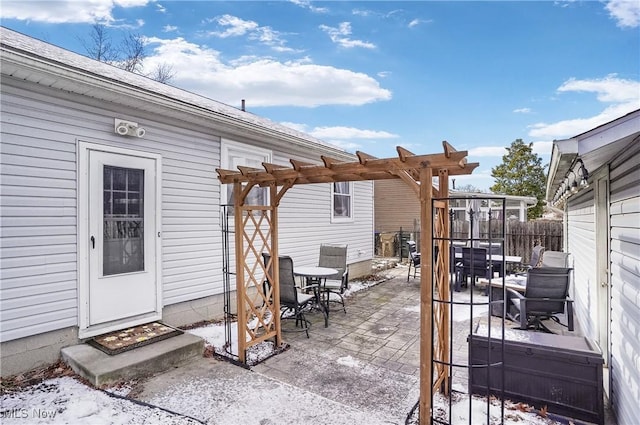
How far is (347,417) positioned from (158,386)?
1858mm

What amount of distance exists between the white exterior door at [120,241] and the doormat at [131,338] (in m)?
0.11

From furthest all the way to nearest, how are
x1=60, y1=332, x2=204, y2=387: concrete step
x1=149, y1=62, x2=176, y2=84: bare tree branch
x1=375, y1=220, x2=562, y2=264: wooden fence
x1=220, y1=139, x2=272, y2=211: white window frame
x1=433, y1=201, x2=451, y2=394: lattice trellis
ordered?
x1=149, y1=62, x2=176, y2=84: bare tree branch
x1=375, y1=220, x2=562, y2=264: wooden fence
x1=220, y1=139, x2=272, y2=211: white window frame
x1=60, y1=332, x2=204, y2=387: concrete step
x1=433, y1=201, x2=451, y2=394: lattice trellis

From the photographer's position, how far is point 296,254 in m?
7.12

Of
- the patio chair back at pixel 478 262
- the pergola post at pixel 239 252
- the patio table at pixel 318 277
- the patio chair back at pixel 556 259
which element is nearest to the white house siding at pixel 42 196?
the pergola post at pixel 239 252

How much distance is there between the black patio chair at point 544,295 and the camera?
173 inches

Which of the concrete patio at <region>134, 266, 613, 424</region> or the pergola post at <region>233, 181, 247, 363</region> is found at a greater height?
the pergola post at <region>233, 181, 247, 363</region>

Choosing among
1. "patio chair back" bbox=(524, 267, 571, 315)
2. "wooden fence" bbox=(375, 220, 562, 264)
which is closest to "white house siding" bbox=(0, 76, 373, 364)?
"patio chair back" bbox=(524, 267, 571, 315)

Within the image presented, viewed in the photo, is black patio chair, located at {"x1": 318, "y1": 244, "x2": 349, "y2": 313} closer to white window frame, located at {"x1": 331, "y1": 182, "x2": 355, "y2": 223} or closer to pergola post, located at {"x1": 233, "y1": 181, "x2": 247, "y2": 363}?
white window frame, located at {"x1": 331, "y1": 182, "x2": 355, "y2": 223}

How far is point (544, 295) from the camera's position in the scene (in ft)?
14.6

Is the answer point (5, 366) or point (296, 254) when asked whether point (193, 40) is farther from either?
point (5, 366)

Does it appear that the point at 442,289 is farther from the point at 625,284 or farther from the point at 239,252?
the point at 239,252

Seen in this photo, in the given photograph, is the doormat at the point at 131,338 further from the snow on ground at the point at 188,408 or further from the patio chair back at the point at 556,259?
the patio chair back at the point at 556,259

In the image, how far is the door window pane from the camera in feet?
13.4

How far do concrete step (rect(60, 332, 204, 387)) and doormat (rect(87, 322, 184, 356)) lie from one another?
0.05m
